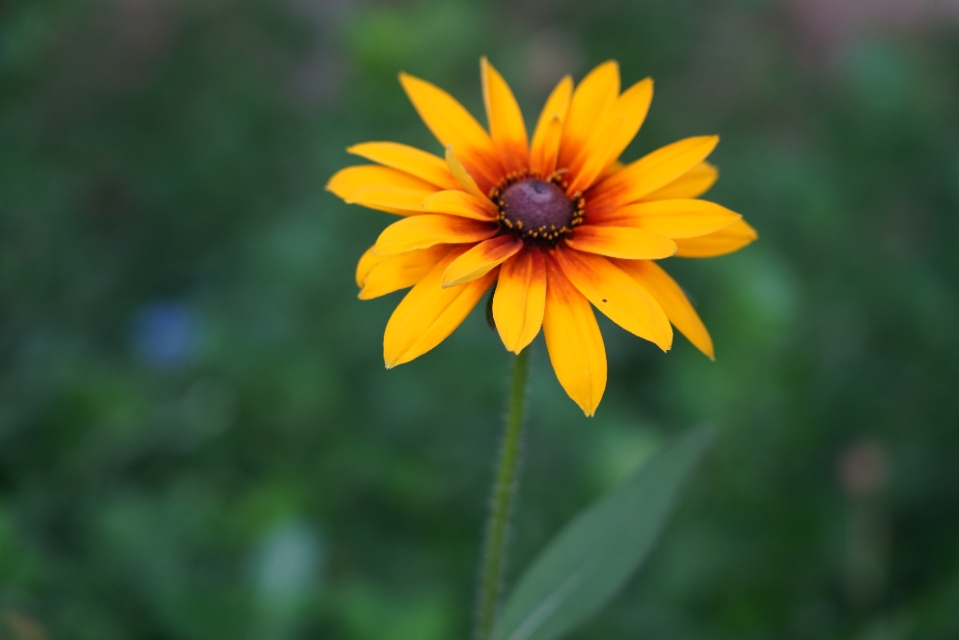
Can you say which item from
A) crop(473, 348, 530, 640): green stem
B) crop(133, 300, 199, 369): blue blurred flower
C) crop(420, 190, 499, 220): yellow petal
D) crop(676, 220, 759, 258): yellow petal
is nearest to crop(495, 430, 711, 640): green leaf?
crop(473, 348, 530, 640): green stem

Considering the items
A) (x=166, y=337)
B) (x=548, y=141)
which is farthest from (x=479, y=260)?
(x=166, y=337)

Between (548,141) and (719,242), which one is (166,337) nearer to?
(548,141)

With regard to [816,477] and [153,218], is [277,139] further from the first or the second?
[816,477]

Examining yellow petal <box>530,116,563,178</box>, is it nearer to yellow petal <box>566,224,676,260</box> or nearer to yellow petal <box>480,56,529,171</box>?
yellow petal <box>480,56,529,171</box>

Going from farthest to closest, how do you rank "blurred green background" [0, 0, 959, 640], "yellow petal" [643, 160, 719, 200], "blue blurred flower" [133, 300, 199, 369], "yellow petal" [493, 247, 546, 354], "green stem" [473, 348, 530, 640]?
1. "blue blurred flower" [133, 300, 199, 369]
2. "blurred green background" [0, 0, 959, 640]
3. "yellow petal" [643, 160, 719, 200]
4. "green stem" [473, 348, 530, 640]
5. "yellow petal" [493, 247, 546, 354]

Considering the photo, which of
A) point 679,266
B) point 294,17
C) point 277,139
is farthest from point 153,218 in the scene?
point 679,266

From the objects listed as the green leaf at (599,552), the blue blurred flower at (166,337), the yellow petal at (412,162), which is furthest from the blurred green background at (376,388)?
the yellow petal at (412,162)

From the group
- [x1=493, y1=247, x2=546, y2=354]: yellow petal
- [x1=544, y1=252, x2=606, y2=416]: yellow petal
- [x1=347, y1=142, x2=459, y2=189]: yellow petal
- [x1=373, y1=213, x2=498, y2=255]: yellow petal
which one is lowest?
[x1=544, y1=252, x2=606, y2=416]: yellow petal
